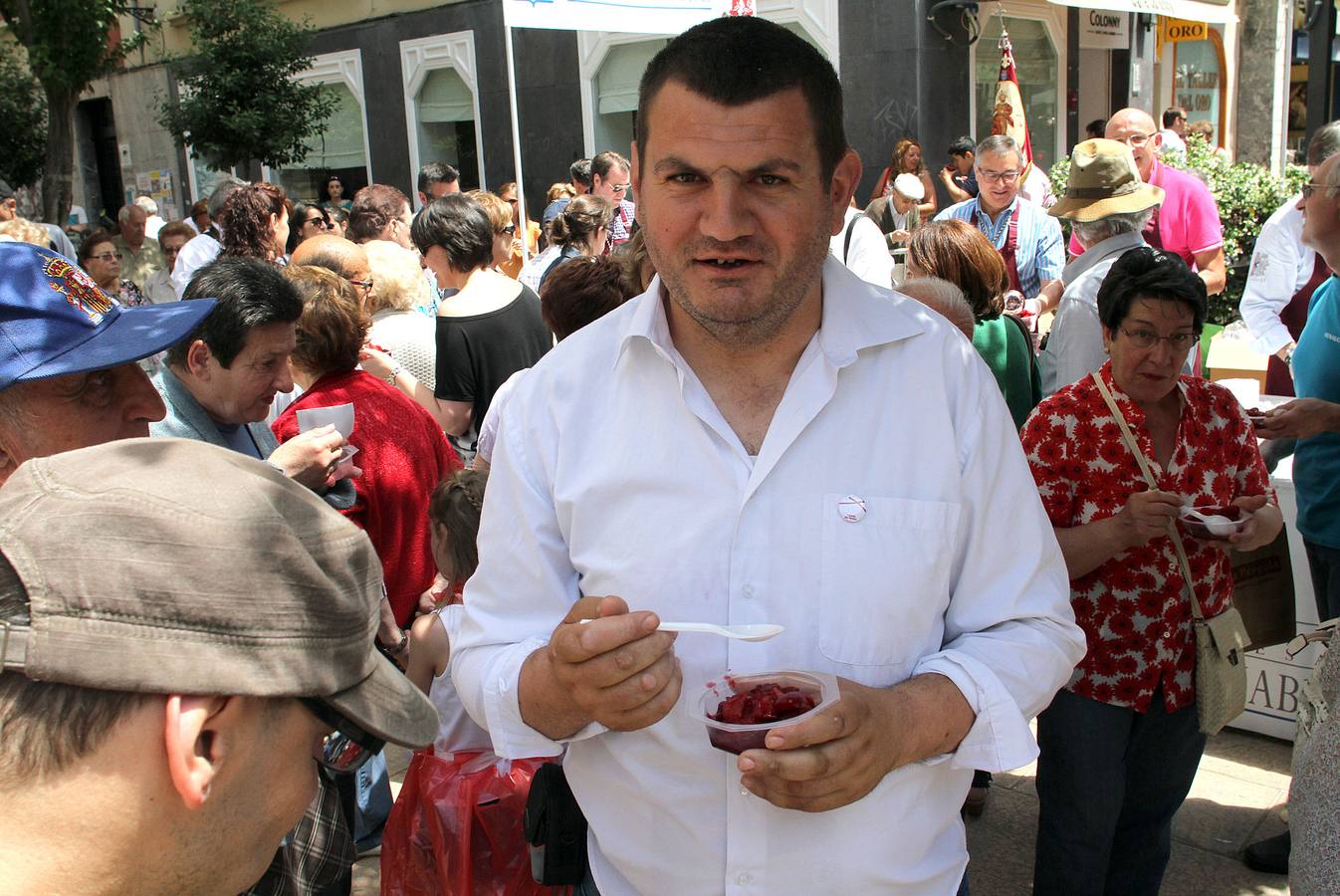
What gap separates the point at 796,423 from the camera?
1.88 meters

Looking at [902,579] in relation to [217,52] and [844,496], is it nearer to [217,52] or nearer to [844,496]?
[844,496]

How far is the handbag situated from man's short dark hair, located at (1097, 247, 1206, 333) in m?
0.38

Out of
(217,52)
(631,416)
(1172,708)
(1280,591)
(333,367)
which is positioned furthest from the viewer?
(217,52)

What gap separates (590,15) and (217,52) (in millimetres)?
10525

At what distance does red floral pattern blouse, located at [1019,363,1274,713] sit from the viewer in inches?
118

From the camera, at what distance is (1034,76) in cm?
1720

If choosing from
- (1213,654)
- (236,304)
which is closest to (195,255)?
(236,304)

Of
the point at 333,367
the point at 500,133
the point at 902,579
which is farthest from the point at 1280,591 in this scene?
the point at 500,133

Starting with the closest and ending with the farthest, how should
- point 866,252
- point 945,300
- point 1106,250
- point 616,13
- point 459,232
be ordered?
1. point 945,300
2. point 1106,250
3. point 459,232
4. point 866,252
5. point 616,13

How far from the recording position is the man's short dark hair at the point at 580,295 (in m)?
4.21

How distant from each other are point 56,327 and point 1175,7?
1495cm

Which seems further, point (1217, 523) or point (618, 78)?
point (618, 78)

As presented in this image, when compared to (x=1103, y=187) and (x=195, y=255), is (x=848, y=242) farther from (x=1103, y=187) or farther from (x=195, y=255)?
(x=195, y=255)

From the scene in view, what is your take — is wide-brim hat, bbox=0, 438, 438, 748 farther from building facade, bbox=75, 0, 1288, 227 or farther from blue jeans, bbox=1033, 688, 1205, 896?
building facade, bbox=75, 0, 1288, 227
